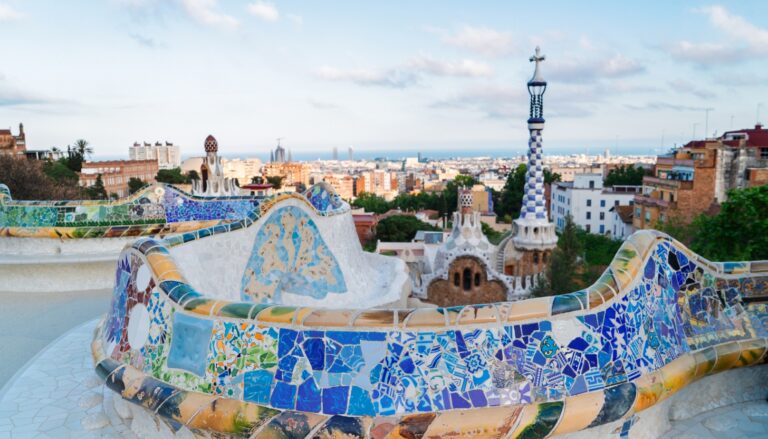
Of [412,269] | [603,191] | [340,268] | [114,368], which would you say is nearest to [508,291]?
[412,269]

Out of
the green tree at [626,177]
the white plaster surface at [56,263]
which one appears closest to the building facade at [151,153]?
the green tree at [626,177]

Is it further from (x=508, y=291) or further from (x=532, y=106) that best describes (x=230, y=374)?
(x=532, y=106)

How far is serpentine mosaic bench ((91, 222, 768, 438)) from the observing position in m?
2.65

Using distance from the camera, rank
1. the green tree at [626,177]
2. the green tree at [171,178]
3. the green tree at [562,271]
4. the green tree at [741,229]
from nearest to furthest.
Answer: the green tree at [741,229], the green tree at [562,271], the green tree at [626,177], the green tree at [171,178]

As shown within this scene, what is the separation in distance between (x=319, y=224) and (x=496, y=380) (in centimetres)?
485

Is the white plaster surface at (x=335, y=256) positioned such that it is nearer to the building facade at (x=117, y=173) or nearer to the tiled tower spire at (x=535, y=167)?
the tiled tower spire at (x=535, y=167)

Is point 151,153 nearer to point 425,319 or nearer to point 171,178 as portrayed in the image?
point 171,178

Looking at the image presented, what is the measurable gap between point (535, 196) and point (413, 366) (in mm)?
17554

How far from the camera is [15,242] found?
812cm

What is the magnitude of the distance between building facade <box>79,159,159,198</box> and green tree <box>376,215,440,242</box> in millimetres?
26868

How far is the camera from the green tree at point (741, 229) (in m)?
10.8

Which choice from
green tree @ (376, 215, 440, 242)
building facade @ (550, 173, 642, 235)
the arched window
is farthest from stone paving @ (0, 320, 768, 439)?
building facade @ (550, 173, 642, 235)

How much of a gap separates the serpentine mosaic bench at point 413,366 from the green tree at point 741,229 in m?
9.23

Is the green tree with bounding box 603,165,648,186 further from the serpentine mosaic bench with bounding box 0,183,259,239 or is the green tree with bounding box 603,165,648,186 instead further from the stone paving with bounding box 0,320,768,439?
the stone paving with bounding box 0,320,768,439
